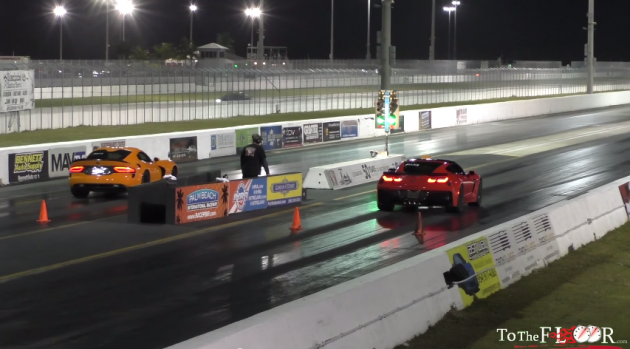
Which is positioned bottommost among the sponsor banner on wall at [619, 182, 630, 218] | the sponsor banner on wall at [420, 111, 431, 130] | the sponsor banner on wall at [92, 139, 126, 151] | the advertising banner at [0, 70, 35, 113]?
the sponsor banner on wall at [619, 182, 630, 218]

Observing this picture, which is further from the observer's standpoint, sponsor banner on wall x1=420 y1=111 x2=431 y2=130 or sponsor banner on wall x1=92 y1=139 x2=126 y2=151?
sponsor banner on wall x1=420 y1=111 x2=431 y2=130

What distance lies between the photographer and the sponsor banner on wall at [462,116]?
50469mm

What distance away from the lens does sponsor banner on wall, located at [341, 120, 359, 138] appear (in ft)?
136

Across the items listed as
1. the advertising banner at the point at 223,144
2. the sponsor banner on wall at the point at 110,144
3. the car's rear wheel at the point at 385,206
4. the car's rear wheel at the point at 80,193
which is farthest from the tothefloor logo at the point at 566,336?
the advertising banner at the point at 223,144

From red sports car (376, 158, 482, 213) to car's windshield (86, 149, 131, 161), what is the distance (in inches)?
270

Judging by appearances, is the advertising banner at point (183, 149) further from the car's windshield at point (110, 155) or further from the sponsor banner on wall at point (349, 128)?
the sponsor banner on wall at point (349, 128)

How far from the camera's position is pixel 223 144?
113 feet

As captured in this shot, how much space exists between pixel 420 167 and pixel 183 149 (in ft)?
46.4

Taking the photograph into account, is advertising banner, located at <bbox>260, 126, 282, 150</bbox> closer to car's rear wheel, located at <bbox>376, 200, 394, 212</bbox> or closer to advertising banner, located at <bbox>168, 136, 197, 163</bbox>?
advertising banner, located at <bbox>168, 136, 197, 163</bbox>

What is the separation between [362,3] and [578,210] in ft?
Result: 479

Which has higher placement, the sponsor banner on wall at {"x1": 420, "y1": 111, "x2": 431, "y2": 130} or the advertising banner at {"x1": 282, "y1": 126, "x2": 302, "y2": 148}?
the sponsor banner on wall at {"x1": 420, "y1": 111, "x2": 431, "y2": 130}

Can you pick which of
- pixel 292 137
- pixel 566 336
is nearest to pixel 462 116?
pixel 292 137

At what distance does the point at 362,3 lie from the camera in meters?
158

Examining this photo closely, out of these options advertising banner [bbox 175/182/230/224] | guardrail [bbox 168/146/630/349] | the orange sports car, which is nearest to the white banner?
the orange sports car
